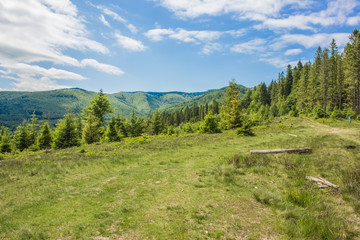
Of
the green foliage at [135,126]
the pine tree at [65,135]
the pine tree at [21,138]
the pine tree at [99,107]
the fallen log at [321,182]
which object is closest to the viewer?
the fallen log at [321,182]

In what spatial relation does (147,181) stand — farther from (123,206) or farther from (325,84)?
(325,84)

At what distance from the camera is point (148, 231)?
5488mm

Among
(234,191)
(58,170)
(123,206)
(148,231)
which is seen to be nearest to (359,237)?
(234,191)

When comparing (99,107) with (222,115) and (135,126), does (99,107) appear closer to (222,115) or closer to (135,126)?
(135,126)

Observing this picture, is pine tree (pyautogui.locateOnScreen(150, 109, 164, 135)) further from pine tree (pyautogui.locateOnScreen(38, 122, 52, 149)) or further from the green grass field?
the green grass field

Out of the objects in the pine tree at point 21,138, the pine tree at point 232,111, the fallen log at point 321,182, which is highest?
the pine tree at point 232,111

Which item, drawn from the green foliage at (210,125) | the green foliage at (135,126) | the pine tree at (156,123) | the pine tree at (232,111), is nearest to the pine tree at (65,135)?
the green foliage at (135,126)

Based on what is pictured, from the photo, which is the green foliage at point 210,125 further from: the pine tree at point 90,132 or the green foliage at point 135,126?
the green foliage at point 135,126

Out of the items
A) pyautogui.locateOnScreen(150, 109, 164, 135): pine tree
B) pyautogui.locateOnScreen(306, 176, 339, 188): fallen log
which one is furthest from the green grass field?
pyautogui.locateOnScreen(150, 109, 164, 135): pine tree

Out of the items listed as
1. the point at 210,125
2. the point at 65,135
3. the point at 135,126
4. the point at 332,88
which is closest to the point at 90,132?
the point at 65,135

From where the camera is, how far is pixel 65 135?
35.7 m

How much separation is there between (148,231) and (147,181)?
14.8 feet

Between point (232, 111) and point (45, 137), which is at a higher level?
point (232, 111)

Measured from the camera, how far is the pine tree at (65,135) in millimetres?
34719
